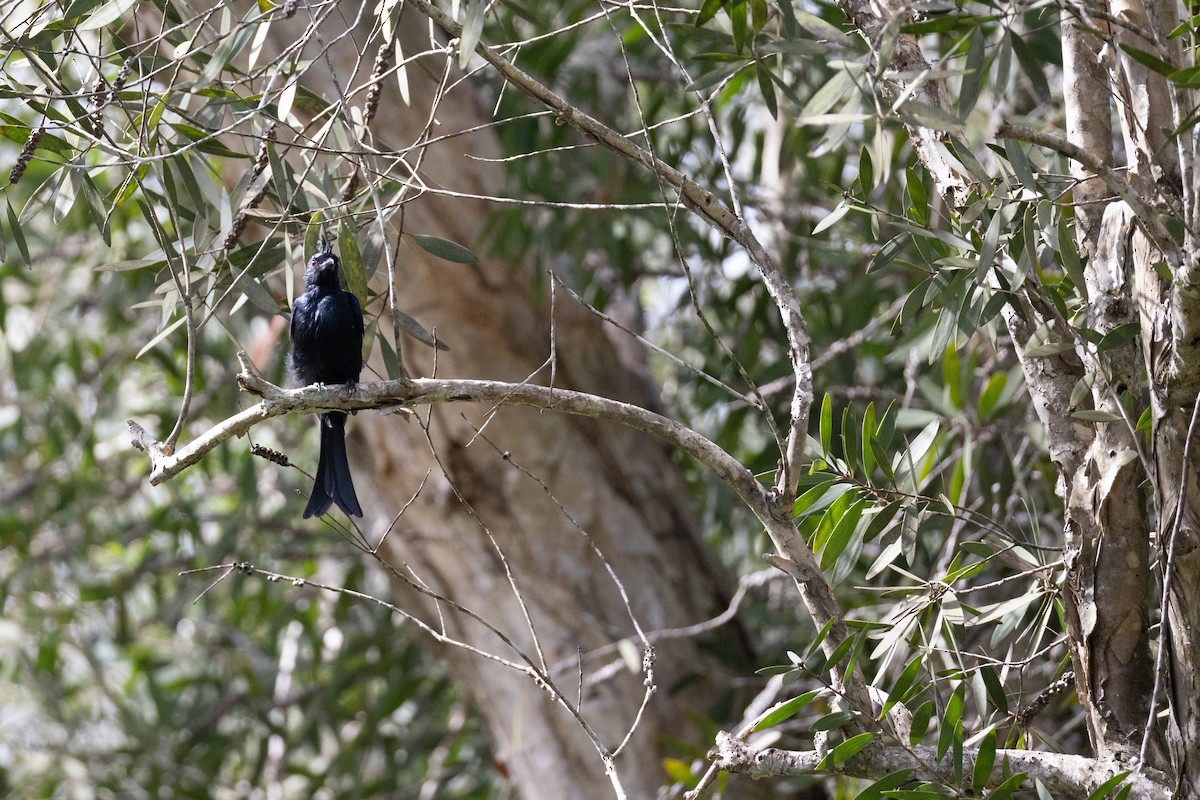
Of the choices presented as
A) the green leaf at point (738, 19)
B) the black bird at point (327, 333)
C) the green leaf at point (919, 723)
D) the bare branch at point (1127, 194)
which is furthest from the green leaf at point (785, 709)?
the black bird at point (327, 333)

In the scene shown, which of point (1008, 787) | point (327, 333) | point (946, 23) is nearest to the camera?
point (946, 23)

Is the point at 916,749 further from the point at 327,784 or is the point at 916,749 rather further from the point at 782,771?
the point at 327,784

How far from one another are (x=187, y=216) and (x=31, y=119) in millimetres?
1675

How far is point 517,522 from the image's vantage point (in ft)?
12.8

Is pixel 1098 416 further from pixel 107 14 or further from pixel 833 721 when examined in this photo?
pixel 107 14

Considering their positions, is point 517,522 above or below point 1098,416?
above

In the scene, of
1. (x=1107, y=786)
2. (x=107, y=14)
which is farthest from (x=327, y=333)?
(x=1107, y=786)

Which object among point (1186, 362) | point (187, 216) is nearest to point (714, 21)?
point (1186, 362)

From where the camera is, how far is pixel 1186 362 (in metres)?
1.45

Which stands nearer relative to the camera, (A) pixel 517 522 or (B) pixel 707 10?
(B) pixel 707 10

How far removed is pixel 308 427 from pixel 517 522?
6.39 feet

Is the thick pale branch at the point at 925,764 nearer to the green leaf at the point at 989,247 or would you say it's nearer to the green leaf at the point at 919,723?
the green leaf at the point at 919,723

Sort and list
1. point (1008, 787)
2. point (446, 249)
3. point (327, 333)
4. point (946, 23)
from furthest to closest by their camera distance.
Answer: point (327, 333), point (446, 249), point (1008, 787), point (946, 23)

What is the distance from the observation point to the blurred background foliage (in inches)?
112
